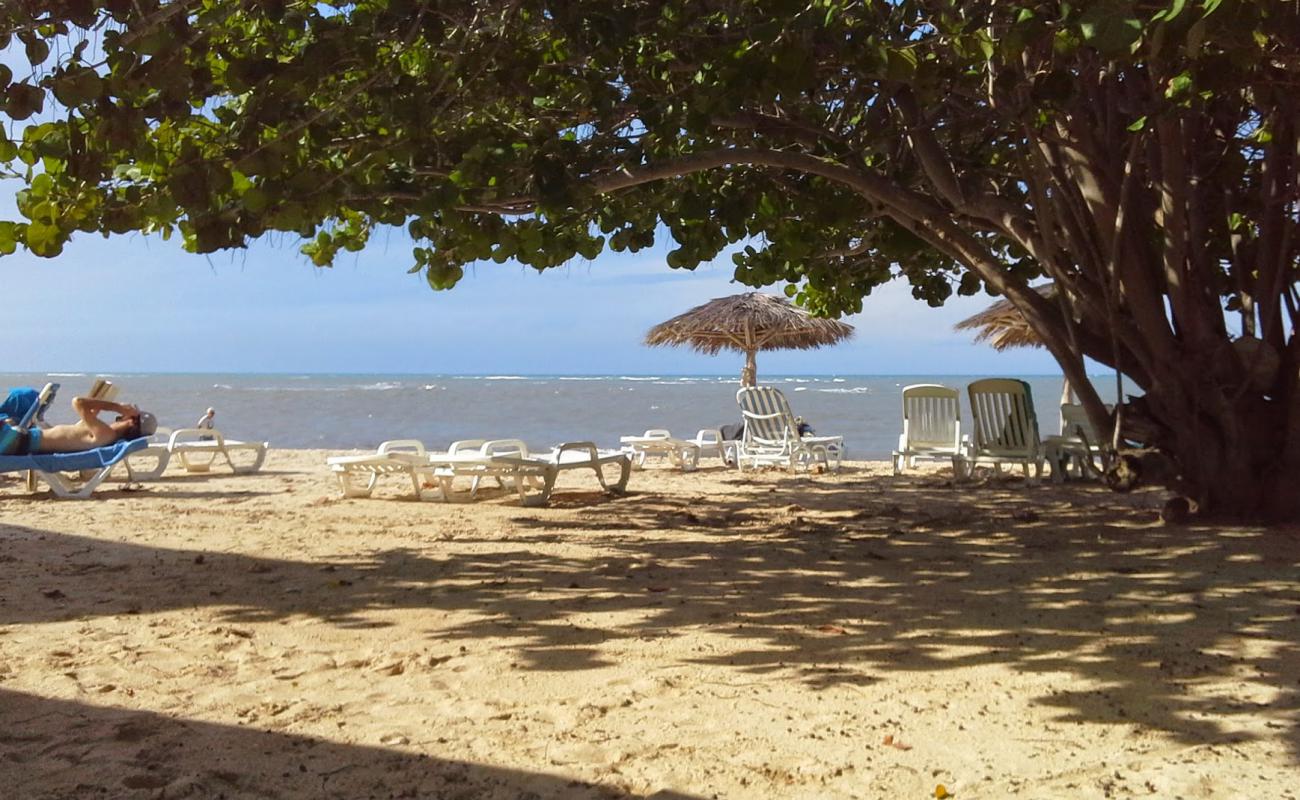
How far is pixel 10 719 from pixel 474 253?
10.9 feet

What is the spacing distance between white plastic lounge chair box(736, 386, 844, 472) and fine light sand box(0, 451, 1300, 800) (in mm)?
4897

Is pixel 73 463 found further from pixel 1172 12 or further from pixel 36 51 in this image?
pixel 1172 12

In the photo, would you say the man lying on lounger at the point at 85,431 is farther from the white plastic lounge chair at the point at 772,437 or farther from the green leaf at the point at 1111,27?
the green leaf at the point at 1111,27

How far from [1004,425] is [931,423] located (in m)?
0.92

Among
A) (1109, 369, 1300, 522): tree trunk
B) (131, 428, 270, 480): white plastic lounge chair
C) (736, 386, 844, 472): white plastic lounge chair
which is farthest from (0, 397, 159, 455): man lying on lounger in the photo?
(1109, 369, 1300, 522): tree trunk

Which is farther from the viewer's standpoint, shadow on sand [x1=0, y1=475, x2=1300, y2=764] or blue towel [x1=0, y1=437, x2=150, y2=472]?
A: blue towel [x1=0, y1=437, x2=150, y2=472]

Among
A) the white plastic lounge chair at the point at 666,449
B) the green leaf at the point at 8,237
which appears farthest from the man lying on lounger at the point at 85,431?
the white plastic lounge chair at the point at 666,449

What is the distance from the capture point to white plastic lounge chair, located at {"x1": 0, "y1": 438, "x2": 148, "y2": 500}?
28.0 ft

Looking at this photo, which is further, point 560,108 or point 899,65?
point 560,108

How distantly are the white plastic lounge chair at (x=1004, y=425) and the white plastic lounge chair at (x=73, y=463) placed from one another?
25.8ft

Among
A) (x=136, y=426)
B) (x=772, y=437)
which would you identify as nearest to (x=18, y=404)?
(x=136, y=426)

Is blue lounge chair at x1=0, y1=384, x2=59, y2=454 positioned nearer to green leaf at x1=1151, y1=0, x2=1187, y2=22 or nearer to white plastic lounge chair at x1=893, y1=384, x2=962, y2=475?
white plastic lounge chair at x1=893, y1=384, x2=962, y2=475

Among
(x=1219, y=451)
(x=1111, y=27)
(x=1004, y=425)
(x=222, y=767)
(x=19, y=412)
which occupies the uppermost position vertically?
(x=1111, y=27)

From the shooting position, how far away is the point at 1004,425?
9977 millimetres
